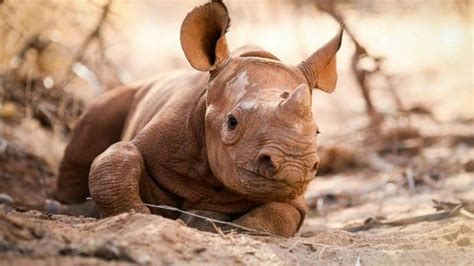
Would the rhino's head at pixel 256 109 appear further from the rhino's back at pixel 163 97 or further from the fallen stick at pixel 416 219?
the fallen stick at pixel 416 219

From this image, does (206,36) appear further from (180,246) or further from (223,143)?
(180,246)

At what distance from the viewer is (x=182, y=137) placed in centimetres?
661

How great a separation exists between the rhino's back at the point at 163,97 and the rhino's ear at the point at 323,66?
0.78 meters

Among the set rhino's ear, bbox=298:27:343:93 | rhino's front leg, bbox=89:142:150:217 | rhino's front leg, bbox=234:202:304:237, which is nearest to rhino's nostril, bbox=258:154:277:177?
rhino's front leg, bbox=234:202:304:237

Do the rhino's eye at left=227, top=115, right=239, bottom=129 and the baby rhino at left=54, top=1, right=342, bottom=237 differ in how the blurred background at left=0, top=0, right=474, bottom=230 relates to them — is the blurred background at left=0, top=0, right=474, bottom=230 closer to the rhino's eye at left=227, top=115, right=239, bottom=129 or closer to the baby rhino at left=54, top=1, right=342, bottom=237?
the baby rhino at left=54, top=1, right=342, bottom=237

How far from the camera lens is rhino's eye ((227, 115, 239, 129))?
18.5 feet

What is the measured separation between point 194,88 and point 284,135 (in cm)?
177

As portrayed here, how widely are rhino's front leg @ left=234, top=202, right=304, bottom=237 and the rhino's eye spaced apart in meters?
0.83

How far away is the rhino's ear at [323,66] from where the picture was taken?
6.50 m

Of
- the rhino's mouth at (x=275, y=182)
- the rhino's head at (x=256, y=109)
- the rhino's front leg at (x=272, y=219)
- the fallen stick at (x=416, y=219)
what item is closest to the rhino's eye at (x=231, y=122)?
the rhino's head at (x=256, y=109)

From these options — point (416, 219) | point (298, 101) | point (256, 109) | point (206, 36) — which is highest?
point (206, 36)

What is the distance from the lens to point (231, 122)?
18.6 feet

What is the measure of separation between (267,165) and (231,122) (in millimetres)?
537

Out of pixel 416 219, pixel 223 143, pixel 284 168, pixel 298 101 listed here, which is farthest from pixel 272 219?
pixel 416 219
